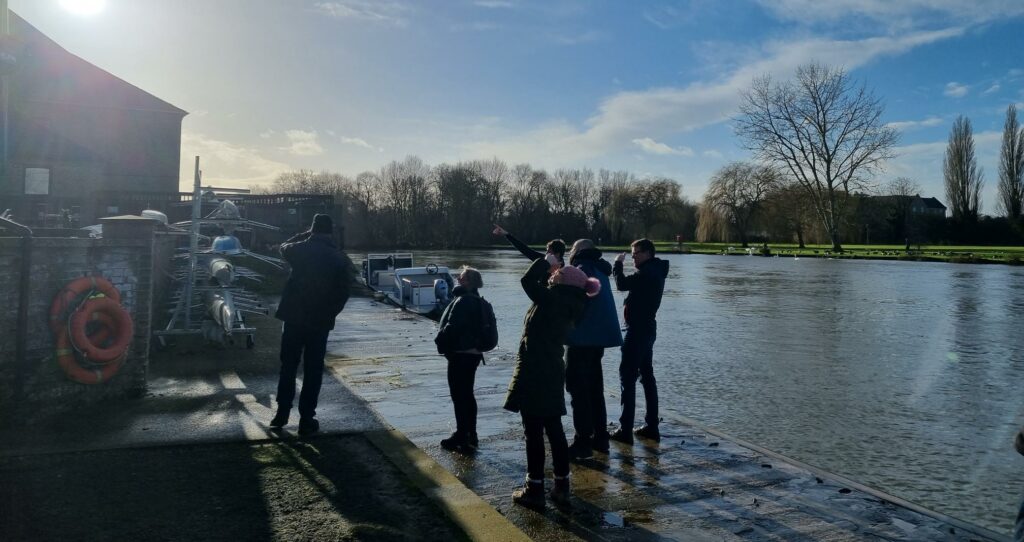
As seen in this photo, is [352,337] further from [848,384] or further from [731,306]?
[731,306]

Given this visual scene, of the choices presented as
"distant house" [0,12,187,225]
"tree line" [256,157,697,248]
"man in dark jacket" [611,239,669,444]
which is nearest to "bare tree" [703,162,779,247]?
"tree line" [256,157,697,248]

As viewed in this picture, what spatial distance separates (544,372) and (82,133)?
48742 mm

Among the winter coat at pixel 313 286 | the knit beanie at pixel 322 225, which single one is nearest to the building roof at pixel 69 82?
the knit beanie at pixel 322 225

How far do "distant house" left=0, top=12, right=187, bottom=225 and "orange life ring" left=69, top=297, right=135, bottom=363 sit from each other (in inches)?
1154

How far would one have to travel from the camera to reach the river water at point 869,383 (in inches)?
268

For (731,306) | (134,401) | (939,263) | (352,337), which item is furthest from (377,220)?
(134,401)

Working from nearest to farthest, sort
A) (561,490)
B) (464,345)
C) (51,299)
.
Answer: (561,490) < (464,345) < (51,299)

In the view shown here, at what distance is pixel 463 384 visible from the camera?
6.27 meters

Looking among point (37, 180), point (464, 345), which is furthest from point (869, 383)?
point (37, 180)

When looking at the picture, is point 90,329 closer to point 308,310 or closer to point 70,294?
point 70,294

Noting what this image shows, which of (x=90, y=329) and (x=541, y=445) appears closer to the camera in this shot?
(x=541, y=445)

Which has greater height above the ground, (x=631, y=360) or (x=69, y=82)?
(x=69, y=82)

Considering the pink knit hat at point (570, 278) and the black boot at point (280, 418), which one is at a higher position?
the pink knit hat at point (570, 278)

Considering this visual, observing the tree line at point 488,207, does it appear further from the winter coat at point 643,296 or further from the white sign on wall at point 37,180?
the winter coat at point 643,296
